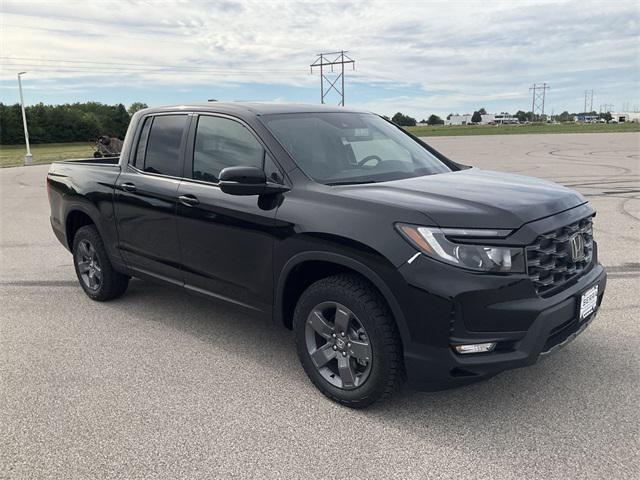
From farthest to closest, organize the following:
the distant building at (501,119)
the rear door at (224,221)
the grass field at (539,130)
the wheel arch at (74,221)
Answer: the distant building at (501,119) < the grass field at (539,130) < the wheel arch at (74,221) < the rear door at (224,221)

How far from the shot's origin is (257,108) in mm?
4270

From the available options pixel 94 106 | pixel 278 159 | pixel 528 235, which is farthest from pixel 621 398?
pixel 94 106

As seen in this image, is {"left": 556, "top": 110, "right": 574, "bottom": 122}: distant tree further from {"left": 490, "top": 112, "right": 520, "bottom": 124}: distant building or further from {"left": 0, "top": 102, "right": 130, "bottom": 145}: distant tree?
{"left": 0, "top": 102, "right": 130, "bottom": 145}: distant tree

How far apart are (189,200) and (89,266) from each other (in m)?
2.09

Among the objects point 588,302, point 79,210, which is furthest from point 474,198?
point 79,210

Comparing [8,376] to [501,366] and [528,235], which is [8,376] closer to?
[501,366]

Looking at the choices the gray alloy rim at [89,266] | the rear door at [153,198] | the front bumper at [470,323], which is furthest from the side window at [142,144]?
the front bumper at [470,323]

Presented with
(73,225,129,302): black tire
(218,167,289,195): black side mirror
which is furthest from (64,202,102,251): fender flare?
(218,167,289,195): black side mirror

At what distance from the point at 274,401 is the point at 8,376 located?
1954 millimetres

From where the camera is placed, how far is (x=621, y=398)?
3490mm

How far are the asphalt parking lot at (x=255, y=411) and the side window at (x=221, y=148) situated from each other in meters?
1.38

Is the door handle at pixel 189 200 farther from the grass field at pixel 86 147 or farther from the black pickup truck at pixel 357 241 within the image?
the grass field at pixel 86 147

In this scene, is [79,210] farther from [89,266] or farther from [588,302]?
[588,302]

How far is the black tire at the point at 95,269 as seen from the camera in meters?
5.46
